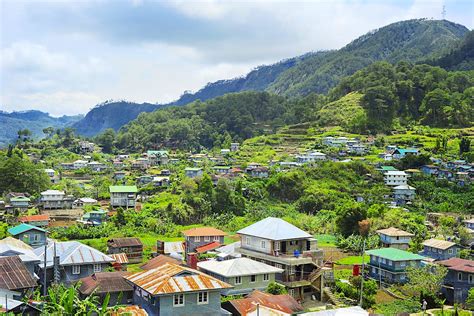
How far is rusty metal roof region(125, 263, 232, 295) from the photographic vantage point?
16703 millimetres

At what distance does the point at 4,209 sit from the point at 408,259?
35.0 meters

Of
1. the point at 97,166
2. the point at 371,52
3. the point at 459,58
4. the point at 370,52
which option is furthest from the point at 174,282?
the point at 371,52

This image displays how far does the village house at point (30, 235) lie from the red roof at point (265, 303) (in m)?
18.1

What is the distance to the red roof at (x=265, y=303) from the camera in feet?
60.8

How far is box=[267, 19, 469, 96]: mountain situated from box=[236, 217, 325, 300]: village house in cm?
13085

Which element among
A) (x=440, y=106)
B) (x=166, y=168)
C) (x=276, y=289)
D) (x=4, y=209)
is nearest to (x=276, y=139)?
(x=166, y=168)

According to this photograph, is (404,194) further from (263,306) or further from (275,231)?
(263,306)

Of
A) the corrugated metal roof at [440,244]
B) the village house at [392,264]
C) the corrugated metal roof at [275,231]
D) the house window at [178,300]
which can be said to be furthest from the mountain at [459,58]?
the house window at [178,300]

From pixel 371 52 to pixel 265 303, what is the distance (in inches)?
6656

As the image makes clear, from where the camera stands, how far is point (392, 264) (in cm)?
2872

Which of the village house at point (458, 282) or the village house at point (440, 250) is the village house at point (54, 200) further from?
the village house at point (458, 282)

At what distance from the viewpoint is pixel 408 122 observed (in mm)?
78188

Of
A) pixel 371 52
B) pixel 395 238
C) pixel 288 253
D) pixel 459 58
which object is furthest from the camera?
pixel 371 52

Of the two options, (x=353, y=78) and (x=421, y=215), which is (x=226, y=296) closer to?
(x=421, y=215)
